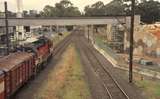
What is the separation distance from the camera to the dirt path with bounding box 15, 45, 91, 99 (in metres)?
31.0

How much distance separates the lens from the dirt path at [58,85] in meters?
31.0

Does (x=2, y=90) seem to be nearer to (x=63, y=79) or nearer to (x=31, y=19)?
(x=63, y=79)

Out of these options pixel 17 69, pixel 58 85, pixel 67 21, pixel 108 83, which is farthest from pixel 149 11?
pixel 17 69

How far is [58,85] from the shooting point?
35.7 metres

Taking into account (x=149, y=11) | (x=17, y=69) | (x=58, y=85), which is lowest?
(x=58, y=85)

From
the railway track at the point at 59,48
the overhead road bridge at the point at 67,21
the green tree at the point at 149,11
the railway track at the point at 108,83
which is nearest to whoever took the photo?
the railway track at the point at 108,83

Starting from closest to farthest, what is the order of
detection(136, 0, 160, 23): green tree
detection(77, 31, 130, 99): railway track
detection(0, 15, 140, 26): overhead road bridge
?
detection(77, 31, 130, 99): railway track < detection(0, 15, 140, 26): overhead road bridge < detection(136, 0, 160, 23): green tree

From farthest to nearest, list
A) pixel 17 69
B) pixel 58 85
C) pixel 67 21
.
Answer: pixel 67 21
pixel 58 85
pixel 17 69

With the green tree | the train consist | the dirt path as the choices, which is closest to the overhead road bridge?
the dirt path

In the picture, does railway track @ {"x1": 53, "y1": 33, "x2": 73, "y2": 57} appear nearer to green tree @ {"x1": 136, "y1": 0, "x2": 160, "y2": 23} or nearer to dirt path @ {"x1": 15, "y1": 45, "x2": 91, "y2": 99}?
dirt path @ {"x1": 15, "y1": 45, "x2": 91, "y2": 99}

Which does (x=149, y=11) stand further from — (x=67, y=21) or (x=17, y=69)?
(x=17, y=69)

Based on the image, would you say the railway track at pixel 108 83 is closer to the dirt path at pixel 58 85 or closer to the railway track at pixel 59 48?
the dirt path at pixel 58 85

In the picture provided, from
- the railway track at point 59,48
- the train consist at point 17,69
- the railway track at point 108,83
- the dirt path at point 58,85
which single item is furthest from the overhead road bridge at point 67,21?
the train consist at point 17,69

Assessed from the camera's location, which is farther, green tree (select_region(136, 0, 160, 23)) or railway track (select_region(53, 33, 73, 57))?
green tree (select_region(136, 0, 160, 23))
